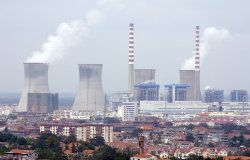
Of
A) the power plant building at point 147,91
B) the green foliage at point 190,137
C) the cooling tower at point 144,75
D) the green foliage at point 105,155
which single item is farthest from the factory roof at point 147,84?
the green foliage at point 105,155

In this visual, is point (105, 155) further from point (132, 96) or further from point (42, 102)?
point (132, 96)

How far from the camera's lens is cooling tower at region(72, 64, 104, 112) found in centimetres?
6106

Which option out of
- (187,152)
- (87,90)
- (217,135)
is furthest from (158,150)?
(87,90)

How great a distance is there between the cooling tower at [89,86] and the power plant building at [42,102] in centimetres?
256

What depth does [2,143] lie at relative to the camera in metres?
36.3

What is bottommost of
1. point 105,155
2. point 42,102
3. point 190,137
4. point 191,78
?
point 105,155

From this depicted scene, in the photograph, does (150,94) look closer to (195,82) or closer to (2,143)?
(195,82)

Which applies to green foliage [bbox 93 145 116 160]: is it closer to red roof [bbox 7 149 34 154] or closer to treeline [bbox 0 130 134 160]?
treeline [bbox 0 130 134 160]

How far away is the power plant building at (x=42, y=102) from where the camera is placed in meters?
64.7

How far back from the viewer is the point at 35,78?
61281 mm

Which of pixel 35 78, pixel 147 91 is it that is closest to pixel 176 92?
pixel 147 91

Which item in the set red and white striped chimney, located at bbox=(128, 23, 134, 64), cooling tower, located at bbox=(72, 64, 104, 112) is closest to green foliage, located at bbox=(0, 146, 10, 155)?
cooling tower, located at bbox=(72, 64, 104, 112)

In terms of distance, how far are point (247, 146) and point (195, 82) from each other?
31.3m

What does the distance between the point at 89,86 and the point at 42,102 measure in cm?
905
